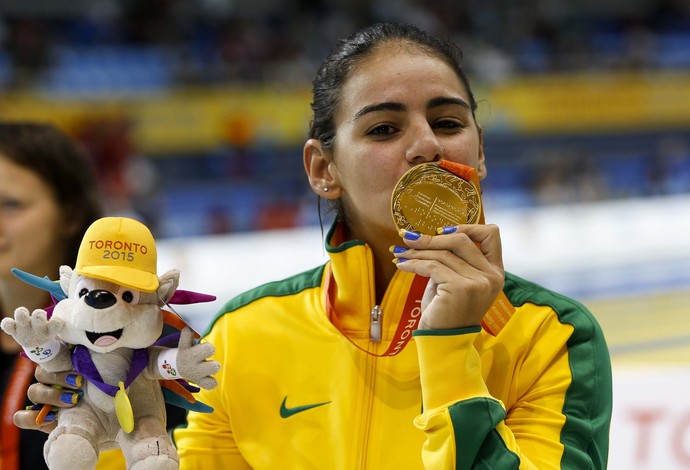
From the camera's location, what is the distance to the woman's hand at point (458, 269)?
3.62 feet

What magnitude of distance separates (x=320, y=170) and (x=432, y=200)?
30cm

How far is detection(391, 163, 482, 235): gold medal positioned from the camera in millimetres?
1160

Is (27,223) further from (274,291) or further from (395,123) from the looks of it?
(395,123)

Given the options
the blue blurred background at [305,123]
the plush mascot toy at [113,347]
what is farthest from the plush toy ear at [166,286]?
the blue blurred background at [305,123]

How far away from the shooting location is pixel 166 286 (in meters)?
1.11

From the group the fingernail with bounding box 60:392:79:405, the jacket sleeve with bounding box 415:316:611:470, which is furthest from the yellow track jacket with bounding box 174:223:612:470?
the fingernail with bounding box 60:392:79:405

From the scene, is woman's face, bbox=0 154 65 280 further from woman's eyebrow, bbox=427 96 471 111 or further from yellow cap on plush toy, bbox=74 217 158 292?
woman's eyebrow, bbox=427 96 471 111

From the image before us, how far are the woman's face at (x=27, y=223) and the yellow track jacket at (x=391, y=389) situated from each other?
38cm

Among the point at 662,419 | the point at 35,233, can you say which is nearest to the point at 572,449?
the point at 35,233

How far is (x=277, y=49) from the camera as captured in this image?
34.3 feet

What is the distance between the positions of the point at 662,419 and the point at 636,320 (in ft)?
11.5

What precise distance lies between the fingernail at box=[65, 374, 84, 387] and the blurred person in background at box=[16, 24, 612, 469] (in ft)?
1.02

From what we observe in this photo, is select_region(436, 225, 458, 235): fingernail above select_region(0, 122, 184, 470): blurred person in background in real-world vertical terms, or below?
below

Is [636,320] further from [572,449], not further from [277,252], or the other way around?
[572,449]
